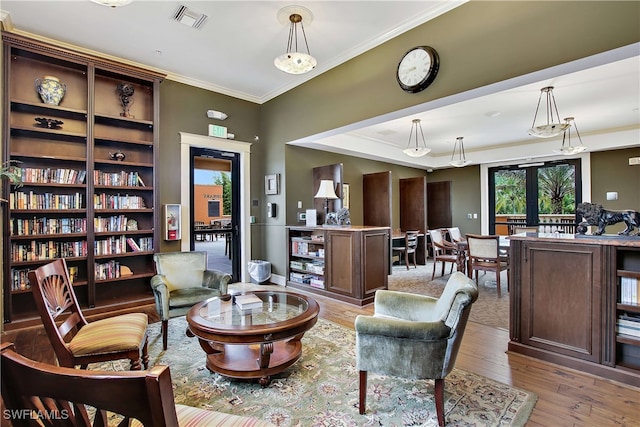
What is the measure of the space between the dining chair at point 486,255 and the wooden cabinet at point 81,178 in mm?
4825

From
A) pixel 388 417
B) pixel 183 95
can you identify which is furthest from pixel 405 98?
pixel 183 95

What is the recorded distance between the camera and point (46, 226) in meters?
3.62

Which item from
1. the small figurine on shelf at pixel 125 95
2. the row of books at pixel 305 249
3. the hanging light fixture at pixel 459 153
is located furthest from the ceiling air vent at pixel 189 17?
the hanging light fixture at pixel 459 153

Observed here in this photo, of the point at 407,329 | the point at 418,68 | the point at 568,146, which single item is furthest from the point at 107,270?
the point at 568,146

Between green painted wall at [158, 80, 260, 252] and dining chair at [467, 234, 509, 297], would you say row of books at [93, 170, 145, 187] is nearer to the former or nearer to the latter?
green painted wall at [158, 80, 260, 252]

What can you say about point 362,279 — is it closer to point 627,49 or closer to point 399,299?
point 399,299

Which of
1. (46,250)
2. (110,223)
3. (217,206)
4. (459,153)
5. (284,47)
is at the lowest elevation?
(46,250)

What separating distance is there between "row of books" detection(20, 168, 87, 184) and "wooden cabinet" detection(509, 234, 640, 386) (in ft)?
16.3

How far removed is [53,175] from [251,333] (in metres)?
3.40

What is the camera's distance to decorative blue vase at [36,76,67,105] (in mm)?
3615

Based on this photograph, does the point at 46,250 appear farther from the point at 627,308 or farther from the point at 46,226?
the point at 627,308

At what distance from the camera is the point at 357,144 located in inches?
266

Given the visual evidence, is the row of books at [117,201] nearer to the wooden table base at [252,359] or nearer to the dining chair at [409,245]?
the wooden table base at [252,359]

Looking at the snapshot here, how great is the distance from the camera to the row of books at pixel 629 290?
227cm
